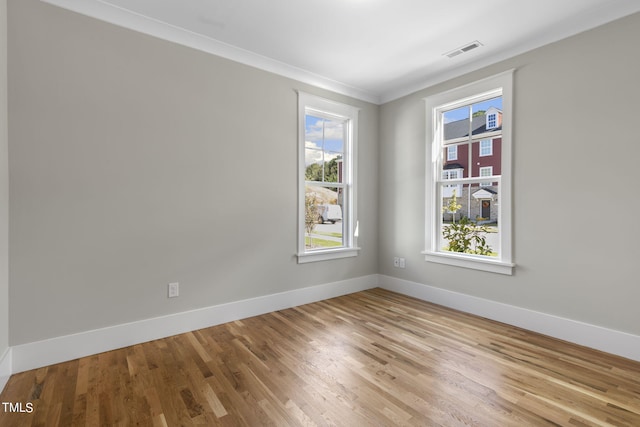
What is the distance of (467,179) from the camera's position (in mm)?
3527

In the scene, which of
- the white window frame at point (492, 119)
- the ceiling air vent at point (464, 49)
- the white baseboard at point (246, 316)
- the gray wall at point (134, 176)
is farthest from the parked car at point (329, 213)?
the ceiling air vent at point (464, 49)

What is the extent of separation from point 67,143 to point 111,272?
1.06 m

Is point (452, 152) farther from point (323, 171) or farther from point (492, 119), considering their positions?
point (323, 171)

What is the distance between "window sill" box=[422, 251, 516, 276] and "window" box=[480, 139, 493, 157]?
1.15m

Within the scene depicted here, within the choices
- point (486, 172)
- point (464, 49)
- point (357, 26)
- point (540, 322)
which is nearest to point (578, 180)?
point (486, 172)

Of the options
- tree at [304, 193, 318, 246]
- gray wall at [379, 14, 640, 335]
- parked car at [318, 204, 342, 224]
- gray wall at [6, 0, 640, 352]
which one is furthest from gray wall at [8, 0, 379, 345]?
gray wall at [379, 14, 640, 335]

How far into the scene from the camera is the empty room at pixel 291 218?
6.59 feet

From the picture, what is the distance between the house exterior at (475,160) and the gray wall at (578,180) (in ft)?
0.80

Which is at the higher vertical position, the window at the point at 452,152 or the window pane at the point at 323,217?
the window at the point at 452,152

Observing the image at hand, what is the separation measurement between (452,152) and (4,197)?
4118mm

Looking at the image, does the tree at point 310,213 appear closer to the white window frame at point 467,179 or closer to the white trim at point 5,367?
the white window frame at point 467,179

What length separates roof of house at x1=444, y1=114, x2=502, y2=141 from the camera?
3.39 meters

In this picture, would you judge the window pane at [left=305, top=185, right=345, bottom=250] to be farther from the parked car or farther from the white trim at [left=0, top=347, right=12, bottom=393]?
the white trim at [left=0, top=347, right=12, bottom=393]

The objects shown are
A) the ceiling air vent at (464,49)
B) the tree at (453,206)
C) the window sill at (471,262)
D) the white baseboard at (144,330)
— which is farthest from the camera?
the tree at (453,206)
